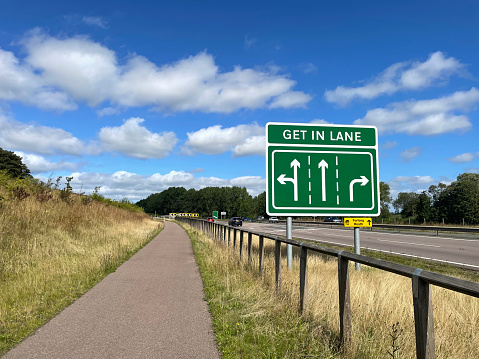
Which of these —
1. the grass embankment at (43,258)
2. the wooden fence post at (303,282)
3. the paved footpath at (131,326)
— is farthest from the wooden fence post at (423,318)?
the grass embankment at (43,258)

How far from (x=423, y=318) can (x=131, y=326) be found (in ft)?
13.5

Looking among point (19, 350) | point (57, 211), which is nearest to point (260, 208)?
point (57, 211)

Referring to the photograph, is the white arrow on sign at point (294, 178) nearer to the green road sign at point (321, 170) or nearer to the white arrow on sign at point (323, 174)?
the green road sign at point (321, 170)

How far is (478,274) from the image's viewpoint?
11.0 m

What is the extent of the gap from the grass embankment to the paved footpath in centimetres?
33

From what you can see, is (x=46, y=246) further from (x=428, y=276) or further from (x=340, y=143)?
(x=428, y=276)

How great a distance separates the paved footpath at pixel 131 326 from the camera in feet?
14.9

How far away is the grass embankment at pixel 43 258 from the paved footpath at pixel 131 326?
1.08 ft

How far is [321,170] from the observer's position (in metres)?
10.7

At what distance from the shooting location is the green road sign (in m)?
10.5

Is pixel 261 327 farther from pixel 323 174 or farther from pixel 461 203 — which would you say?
pixel 461 203

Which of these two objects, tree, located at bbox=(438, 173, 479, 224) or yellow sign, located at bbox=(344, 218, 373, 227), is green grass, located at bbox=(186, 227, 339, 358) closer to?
yellow sign, located at bbox=(344, 218, 373, 227)

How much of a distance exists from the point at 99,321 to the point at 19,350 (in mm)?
1340

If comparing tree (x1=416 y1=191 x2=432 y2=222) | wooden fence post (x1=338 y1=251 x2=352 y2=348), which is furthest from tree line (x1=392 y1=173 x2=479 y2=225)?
wooden fence post (x1=338 y1=251 x2=352 y2=348)
